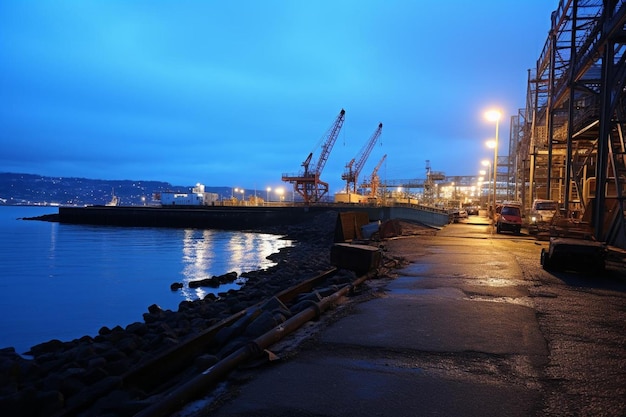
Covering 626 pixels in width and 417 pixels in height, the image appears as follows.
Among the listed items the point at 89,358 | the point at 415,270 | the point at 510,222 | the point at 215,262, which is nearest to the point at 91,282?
the point at 215,262

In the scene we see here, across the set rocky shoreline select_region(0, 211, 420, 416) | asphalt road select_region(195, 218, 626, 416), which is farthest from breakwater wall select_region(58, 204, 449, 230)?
asphalt road select_region(195, 218, 626, 416)

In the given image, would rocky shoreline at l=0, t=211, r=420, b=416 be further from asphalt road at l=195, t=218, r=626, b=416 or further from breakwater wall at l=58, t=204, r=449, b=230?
breakwater wall at l=58, t=204, r=449, b=230

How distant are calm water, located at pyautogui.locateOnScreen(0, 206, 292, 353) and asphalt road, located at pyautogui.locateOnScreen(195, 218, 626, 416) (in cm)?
829

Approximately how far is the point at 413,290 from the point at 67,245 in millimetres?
36208

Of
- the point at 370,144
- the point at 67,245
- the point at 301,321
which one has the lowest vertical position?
the point at 67,245

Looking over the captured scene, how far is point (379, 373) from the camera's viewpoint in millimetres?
5355

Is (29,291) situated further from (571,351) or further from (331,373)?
(571,351)

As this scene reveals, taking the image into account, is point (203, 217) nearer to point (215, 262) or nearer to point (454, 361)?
point (215, 262)

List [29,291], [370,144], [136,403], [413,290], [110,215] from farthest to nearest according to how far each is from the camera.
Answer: [370,144]
[110,215]
[29,291]
[413,290]
[136,403]

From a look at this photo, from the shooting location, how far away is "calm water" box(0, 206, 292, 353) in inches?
525

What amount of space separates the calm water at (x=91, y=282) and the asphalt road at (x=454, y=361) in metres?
8.29

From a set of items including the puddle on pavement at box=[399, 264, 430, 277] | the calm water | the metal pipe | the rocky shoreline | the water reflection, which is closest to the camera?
the metal pipe

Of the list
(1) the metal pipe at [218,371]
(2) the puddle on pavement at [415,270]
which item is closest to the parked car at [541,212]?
(2) the puddle on pavement at [415,270]

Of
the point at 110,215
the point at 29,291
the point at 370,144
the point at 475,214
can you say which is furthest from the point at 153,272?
the point at 370,144
